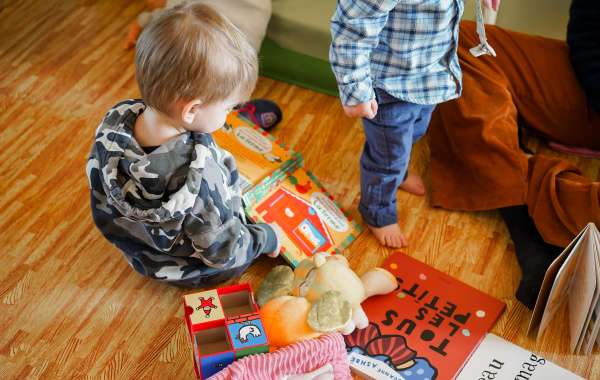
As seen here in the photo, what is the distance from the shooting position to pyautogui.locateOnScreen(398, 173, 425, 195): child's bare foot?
162 cm

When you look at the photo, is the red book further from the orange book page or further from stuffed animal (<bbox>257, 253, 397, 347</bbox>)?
the orange book page

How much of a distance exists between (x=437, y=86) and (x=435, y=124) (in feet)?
1.30

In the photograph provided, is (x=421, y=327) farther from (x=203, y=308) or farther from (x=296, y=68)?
(x=296, y=68)

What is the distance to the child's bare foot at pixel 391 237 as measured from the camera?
4.93ft

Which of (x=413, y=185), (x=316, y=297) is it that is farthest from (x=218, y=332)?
(x=413, y=185)

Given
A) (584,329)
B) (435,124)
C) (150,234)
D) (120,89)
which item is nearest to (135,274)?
(150,234)

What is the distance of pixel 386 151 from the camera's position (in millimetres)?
1391

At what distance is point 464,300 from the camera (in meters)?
1.40

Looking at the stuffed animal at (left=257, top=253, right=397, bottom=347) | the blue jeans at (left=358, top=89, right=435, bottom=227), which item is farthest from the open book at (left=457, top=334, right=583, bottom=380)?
the blue jeans at (left=358, top=89, right=435, bottom=227)

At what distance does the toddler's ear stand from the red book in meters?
0.52

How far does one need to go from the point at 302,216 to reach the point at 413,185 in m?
0.29

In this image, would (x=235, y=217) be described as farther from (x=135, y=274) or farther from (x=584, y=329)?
(x=584, y=329)

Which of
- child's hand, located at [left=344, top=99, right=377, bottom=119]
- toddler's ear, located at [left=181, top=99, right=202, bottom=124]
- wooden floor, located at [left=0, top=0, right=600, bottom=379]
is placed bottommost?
wooden floor, located at [left=0, top=0, right=600, bottom=379]

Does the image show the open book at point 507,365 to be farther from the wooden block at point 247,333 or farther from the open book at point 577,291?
the wooden block at point 247,333
